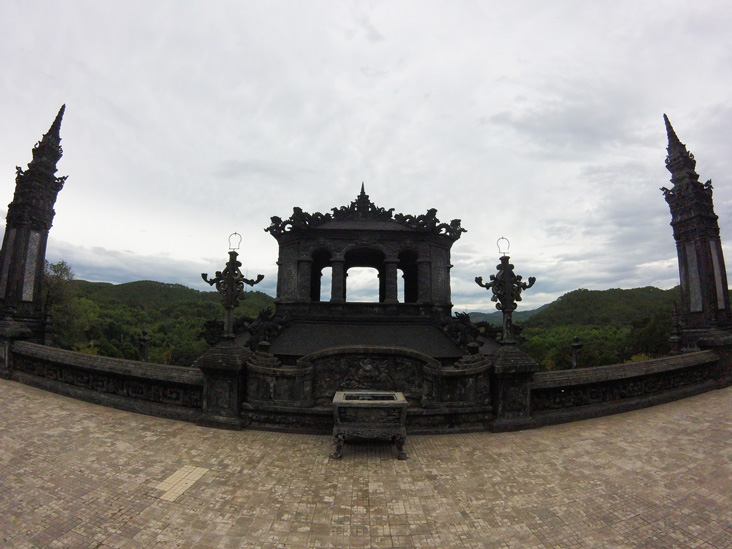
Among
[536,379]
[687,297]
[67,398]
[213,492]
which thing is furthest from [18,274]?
[687,297]

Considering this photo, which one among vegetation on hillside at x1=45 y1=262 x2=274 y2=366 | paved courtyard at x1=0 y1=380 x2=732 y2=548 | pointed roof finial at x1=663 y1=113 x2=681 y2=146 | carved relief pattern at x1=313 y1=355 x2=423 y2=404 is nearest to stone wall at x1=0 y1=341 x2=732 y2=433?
carved relief pattern at x1=313 y1=355 x2=423 y2=404

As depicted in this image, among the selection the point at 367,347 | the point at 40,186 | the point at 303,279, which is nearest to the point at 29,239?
the point at 40,186

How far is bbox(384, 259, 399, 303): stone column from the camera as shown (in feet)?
49.3

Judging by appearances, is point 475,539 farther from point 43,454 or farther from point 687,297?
point 687,297

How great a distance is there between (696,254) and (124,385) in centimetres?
2463

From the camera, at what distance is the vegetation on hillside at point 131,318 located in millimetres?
30047

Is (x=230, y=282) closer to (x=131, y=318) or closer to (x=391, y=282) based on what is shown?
(x=391, y=282)

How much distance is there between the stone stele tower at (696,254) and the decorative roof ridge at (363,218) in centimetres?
1077

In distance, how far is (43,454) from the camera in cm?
659

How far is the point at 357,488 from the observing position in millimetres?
5770

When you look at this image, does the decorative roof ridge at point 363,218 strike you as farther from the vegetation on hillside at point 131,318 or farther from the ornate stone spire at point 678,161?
the ornate stone spire at point 678,161

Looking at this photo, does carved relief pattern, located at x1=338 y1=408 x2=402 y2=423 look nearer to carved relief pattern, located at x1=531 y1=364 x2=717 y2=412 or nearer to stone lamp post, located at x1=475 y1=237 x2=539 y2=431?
stone lamp post, located at x1=475 y1=237 x2=539 y2=431

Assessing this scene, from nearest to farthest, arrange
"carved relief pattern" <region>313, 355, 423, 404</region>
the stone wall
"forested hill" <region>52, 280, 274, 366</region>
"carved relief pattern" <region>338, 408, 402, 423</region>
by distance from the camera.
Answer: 1. "carved relief pattern" <region>338, 408, 402, 423</region>
2. the stone wall
3. "carved relief pattern" <region>313, 355, 423, 404</region>
4. "forested hill" <region>52, 280, 274, 366</region>

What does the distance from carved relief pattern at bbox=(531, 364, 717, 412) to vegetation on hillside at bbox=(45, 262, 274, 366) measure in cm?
960
